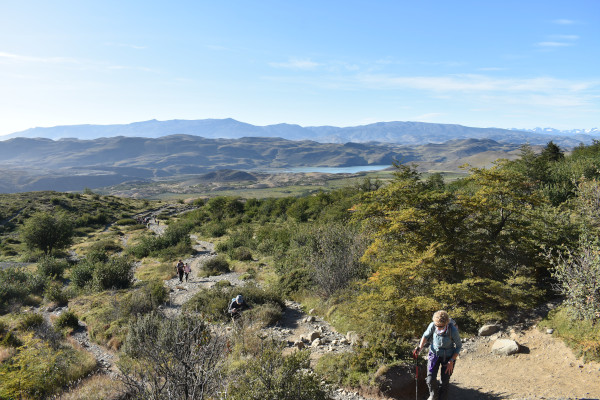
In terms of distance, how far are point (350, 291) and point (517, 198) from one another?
20.4 feet

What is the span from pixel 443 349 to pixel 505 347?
11.8 ft

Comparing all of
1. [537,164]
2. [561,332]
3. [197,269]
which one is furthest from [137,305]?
[537,164]

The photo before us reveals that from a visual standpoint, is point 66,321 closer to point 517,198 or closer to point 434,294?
point 434,294

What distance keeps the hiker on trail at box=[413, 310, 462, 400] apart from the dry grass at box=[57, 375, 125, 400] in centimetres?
613

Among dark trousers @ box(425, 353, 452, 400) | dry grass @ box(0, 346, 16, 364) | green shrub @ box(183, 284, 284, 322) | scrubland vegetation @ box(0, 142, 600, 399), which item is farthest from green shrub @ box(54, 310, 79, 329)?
dark trousers @ box(425, 353, 452, 400)

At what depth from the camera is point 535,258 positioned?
995 cm

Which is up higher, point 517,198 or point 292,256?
point 517,198

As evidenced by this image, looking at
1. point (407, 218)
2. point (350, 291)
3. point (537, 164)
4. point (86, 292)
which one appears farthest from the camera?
point (537, 164)

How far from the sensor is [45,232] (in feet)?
92.6

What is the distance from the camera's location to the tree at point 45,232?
2767cm

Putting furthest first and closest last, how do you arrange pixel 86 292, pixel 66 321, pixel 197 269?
pixel 197 269, pixel 86 292, pixel 66 321

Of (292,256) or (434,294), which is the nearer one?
(434,294)

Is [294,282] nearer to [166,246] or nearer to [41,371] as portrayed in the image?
[41,371]

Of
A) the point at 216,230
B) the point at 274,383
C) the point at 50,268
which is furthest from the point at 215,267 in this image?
the point at 216,230
